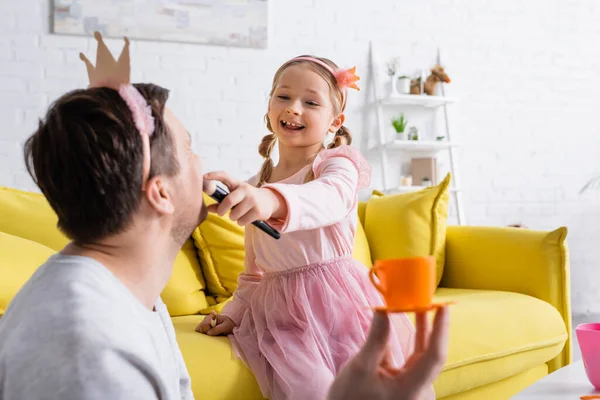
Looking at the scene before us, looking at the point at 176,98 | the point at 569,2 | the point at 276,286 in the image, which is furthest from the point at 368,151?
the point at 276,286

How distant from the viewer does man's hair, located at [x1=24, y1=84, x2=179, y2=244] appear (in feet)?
2.52

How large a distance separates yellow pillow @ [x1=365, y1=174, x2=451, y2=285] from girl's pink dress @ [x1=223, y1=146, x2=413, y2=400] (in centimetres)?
97

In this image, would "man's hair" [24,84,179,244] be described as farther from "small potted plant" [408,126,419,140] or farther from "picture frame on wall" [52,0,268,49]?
"small potted plant" [408,126,419,140]

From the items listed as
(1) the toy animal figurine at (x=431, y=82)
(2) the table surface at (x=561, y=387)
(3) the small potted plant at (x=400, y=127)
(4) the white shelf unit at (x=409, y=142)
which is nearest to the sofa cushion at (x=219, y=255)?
(2) the table surface at (x=561, y=387)

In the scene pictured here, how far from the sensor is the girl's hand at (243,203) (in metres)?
1.01

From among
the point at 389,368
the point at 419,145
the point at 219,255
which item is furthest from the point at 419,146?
the point at 389,368

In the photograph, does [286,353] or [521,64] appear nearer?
[286,353]

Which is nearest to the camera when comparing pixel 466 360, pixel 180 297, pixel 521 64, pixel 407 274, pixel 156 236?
pixel 407 274

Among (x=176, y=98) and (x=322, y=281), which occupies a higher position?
(x=176, y=98)

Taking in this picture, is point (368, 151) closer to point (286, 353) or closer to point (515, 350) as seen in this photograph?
point (515, 350)

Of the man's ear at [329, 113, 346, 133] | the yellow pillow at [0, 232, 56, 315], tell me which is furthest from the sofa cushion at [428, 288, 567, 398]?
the yellow pillow at [0, 232, 56, 315]

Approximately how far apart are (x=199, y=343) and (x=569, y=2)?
13.6 ft

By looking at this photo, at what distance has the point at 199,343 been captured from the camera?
1.64 meters

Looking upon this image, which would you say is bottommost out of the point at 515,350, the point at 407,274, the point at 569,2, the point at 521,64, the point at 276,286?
the point at 515,350
